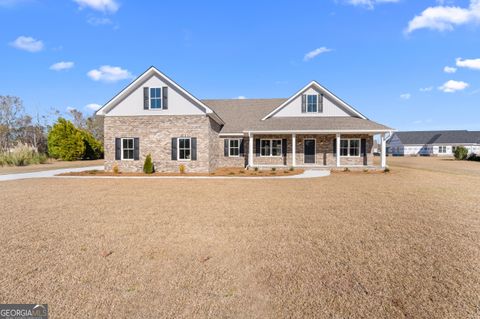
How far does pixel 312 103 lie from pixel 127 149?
1513 centimetres

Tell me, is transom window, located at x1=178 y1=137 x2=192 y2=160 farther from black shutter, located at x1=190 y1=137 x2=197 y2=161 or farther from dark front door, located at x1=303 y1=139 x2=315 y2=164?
dark front door, located at x1=303 y1=139 x2=315 y2=164

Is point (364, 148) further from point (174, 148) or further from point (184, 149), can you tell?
point (174, 148)

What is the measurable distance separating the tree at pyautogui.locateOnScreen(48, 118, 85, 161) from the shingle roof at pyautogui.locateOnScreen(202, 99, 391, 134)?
19502 mm

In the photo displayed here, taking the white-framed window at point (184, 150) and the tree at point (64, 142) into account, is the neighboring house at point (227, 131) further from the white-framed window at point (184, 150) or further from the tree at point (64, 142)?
the tree at point (64, 142)

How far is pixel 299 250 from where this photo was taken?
4500 mm

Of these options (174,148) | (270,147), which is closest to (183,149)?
(174,148)

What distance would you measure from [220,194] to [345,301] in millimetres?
7098

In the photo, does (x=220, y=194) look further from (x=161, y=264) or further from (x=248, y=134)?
(x=248, y=134)

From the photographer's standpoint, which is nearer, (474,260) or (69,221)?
(474,260)

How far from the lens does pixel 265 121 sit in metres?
21.8

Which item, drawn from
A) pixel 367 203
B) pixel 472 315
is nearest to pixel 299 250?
pixel 472 315

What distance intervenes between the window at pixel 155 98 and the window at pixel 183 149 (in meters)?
2.76

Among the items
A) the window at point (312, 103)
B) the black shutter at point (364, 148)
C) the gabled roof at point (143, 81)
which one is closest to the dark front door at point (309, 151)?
the window at point (312, 103)

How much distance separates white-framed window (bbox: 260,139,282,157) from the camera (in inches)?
818
